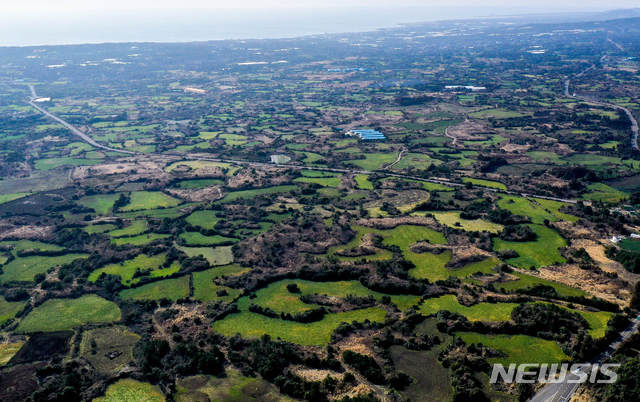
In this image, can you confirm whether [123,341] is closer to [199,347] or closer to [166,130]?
[199,347]

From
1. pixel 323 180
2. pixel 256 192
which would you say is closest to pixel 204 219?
pixel 256 192

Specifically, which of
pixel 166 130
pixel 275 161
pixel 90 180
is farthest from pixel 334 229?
pixel 166 130

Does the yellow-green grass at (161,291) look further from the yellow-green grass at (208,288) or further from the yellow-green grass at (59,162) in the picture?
the yellow-green grass at (59,162)

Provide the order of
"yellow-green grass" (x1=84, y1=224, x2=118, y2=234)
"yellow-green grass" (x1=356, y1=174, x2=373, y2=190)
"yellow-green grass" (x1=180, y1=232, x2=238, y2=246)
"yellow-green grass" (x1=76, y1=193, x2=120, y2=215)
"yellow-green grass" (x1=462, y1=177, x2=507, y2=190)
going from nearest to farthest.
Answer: "yellow-green grass" (x1=180, y1=232, x2=238, y2=246) → "yellow-green grass" (x1=84, y1=224, x2=118, y2=234) → "yellow-green grass" (x1=76, y1=193, x2=120, y2=215) → "yellow-green grass" (x1=462, y1=177, x2=507, y2=190) → "yellow-green grass" (x1=356, y1=174, x2=373, y2=190)

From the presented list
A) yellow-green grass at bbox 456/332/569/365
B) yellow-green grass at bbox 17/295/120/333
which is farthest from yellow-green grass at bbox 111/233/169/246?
yellow-green grass at bbox 456/332/569/365

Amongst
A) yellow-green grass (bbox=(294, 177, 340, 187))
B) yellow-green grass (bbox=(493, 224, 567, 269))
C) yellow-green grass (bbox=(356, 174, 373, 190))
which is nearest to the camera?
yellow-green grass (bbox=(493, 224, 567, 269))

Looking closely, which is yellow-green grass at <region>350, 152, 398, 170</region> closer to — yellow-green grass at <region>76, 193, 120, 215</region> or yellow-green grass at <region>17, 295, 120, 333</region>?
yellow-green grass at <region>76, 193, 120, 215</region>
